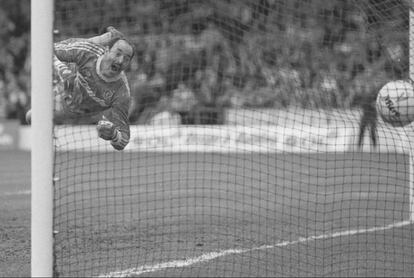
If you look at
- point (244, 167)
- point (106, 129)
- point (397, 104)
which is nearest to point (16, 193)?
point (244, 167)

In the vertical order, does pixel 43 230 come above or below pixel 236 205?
above

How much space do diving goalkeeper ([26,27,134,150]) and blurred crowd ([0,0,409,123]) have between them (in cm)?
250

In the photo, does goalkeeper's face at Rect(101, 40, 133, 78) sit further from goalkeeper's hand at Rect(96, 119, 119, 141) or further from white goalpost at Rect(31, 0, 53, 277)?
white goalpost at Rect(31, 0, 53, 277)

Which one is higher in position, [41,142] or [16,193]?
[41,142]

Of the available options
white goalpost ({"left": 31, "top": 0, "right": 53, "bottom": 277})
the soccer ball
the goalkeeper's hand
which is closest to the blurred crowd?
the soccer ball

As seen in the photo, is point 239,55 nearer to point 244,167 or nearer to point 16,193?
point 16,193

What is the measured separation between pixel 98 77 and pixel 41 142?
282 centimetres

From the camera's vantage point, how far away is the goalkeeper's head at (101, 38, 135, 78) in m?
7.50

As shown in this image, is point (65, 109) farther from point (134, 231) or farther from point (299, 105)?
point (299, 105)

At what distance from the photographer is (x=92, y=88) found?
779 centimetres

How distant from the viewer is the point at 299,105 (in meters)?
18.2

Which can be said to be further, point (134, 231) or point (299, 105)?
point (299, 105)

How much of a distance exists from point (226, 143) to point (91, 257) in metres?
13.3

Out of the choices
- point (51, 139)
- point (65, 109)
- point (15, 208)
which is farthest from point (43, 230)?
point (15, 208)
